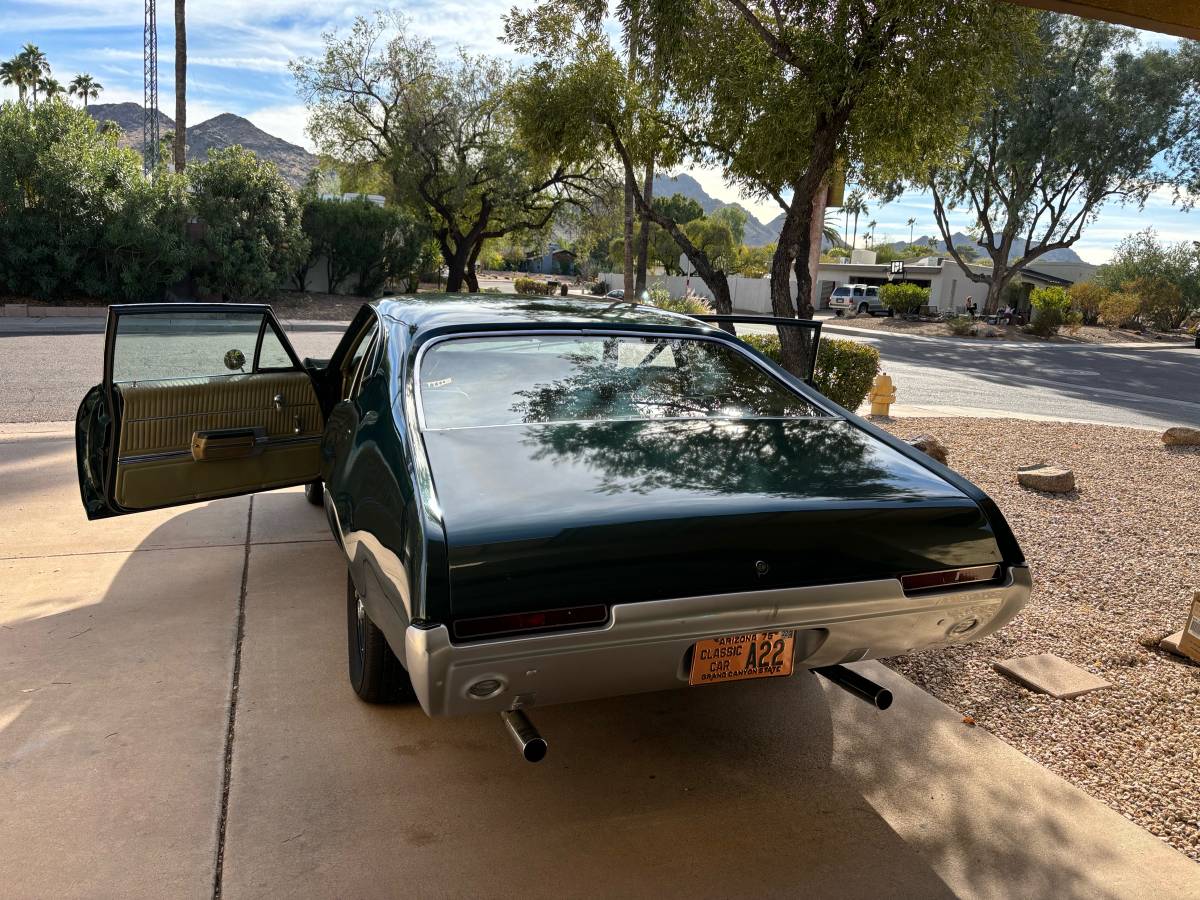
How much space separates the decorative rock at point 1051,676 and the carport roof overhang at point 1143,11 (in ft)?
10.9

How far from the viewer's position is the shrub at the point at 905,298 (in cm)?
4388

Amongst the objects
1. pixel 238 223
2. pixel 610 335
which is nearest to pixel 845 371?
pixel 610 335

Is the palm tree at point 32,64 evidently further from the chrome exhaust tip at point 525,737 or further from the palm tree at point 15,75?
the chrome exhaust tip at point 525,737

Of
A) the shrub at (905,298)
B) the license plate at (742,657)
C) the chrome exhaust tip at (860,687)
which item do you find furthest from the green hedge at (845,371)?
the shrub at (905,298)

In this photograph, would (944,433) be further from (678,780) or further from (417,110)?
(417,110)

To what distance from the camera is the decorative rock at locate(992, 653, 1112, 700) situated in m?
3.78

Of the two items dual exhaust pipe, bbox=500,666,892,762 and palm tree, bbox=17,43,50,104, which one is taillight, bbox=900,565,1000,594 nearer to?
dual exhaust pipe, bbox=500,666,892,762

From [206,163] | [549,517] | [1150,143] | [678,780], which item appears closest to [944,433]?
[678,780]

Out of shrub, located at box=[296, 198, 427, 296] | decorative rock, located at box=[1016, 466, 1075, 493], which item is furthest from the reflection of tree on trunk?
shrub, located at box=[296, 198, 427, 296]

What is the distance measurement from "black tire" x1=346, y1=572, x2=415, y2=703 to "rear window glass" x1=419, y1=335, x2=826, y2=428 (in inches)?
32.1

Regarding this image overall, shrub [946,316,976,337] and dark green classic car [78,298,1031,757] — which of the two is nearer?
dark green classic car [78,298,1031,757]

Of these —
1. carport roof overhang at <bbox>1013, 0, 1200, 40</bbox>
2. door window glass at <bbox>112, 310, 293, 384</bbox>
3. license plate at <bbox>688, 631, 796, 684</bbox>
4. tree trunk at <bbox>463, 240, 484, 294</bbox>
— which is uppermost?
carport roof overhang at <bbox>1013, 0, 1200, 40</bbox>

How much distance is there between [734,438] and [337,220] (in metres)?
28.8

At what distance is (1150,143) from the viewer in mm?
33094
